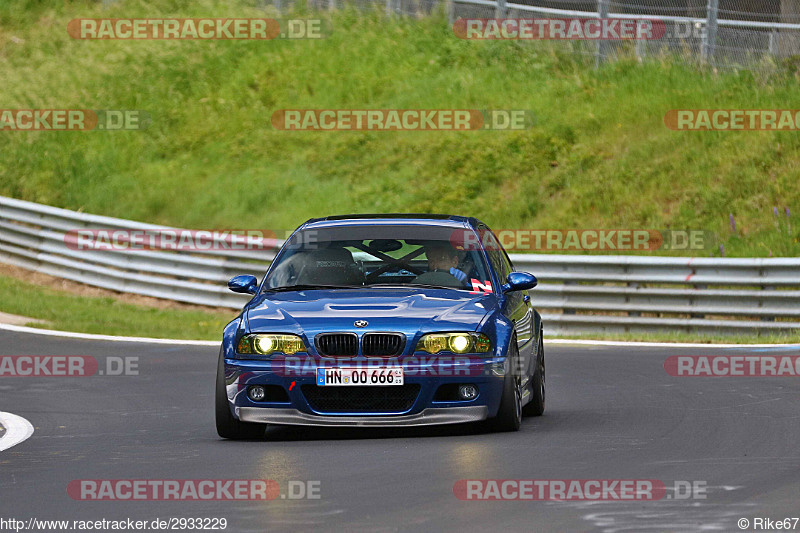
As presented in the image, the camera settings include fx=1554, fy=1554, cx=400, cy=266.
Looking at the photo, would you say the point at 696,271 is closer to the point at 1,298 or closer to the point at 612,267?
the point at 612,267

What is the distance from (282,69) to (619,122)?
8.51 metres

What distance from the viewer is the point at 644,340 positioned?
1844 cm

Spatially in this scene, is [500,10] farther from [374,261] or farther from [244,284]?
[244,284]

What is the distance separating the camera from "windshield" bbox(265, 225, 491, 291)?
35.5ft

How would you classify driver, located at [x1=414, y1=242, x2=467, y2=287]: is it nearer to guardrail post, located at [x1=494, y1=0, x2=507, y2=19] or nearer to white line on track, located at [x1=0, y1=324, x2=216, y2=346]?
white line on track, located at [x1=0, y1=324, x2=216, y2=346]

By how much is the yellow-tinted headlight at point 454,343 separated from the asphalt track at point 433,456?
57cm

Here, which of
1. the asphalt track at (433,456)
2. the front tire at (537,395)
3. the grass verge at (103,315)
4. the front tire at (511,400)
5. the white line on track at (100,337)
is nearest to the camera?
the asphalt track at (433,456)

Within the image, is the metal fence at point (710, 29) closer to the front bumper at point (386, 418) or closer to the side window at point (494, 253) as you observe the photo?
the side window at point (494, 253)

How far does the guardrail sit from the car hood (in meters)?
9.07

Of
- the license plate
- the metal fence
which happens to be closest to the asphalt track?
the license plate

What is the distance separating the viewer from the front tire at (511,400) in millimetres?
9922

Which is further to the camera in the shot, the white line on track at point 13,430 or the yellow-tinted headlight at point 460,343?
the white line on track at point 13,430

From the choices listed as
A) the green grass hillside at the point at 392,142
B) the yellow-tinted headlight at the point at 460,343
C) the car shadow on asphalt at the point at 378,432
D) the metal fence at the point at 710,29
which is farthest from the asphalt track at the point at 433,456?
the metal fence at the point at 710,29

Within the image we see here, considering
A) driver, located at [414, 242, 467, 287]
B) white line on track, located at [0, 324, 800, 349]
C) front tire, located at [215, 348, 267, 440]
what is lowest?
white line on track, located at [0, 324, 800, 349]
